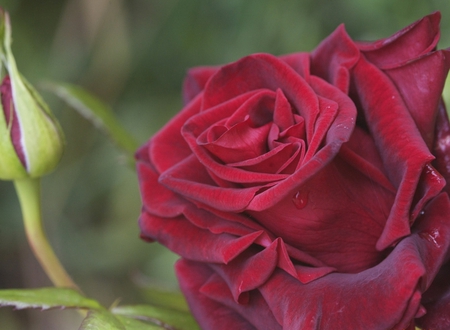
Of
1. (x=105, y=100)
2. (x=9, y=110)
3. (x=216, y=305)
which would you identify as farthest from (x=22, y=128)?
(x=105, y=100)

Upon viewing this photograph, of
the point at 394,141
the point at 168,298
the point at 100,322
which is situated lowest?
the point at 168,298

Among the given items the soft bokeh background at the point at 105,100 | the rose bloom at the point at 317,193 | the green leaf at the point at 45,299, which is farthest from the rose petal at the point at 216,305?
the soft bokeh background at the point at 105,100

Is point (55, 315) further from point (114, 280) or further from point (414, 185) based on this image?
point (414, 185)

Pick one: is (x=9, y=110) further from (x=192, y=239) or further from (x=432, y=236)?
(x=432, y=236)

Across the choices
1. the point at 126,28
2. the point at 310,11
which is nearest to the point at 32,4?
the point at 126,28

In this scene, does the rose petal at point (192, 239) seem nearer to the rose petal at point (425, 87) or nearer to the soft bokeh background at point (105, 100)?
the rose petal at point (425, 87)

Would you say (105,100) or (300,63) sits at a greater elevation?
(300,63)
